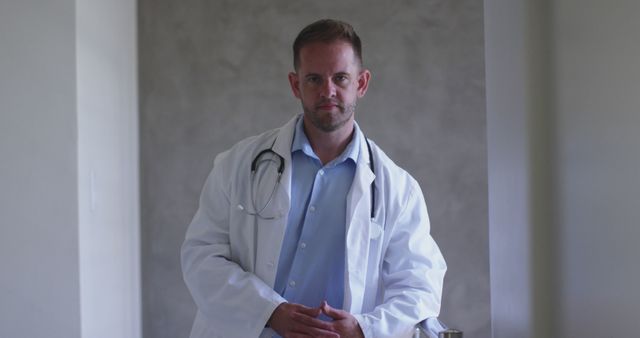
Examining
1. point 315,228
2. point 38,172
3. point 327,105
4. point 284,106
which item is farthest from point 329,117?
point 284,106

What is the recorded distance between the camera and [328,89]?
229cm

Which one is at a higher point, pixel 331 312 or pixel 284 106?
pixel 284 106

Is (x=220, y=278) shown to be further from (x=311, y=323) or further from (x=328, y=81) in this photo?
(x=328, y=81)

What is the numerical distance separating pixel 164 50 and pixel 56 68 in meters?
1.23

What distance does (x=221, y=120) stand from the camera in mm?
4727

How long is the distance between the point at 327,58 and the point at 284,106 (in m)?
2.39

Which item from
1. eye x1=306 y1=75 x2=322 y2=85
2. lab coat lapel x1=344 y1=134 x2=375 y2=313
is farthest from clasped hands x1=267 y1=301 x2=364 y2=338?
eye x1=306 y1=75 x2=322 y2=85

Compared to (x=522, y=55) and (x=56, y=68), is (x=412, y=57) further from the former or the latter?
(x=522, y=55)

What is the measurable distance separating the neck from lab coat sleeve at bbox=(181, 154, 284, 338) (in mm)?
257

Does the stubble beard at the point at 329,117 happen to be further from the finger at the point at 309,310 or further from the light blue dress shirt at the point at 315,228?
the finger at the point at 309,310

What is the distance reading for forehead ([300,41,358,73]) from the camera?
2316 millimetres

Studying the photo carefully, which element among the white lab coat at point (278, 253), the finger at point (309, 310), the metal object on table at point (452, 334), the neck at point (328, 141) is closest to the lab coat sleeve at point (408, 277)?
the white lab coat at point (278, 253)

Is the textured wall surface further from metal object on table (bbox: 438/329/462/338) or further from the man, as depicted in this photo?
metal object on table (bbox: 438/329/462/338)

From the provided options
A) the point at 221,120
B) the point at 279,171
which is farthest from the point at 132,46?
the point at 279,171
